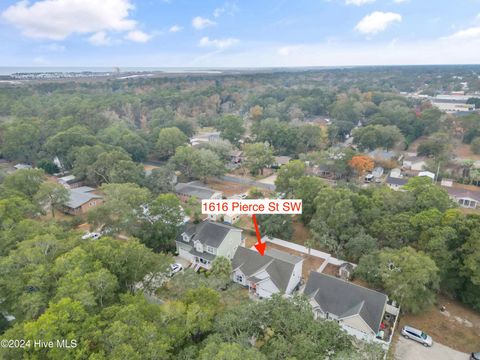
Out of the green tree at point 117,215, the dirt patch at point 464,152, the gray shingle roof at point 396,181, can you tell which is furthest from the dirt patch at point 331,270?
the dirt patch at point 464,152

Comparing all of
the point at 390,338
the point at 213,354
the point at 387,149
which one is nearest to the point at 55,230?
the point at 213,354

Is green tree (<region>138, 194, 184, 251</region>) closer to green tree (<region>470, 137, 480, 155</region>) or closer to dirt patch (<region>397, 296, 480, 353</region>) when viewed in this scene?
dirt patch (<region>397, 296, 480, 353</region>)

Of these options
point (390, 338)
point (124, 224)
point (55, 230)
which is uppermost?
point (55, 230)

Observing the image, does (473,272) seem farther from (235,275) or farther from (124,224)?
(124,224)

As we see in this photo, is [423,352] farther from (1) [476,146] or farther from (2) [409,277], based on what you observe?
(1) [476,146]

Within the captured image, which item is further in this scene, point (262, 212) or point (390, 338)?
point (262, 212)

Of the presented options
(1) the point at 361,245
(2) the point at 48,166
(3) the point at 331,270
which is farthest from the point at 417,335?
(2) the point at 48,166
